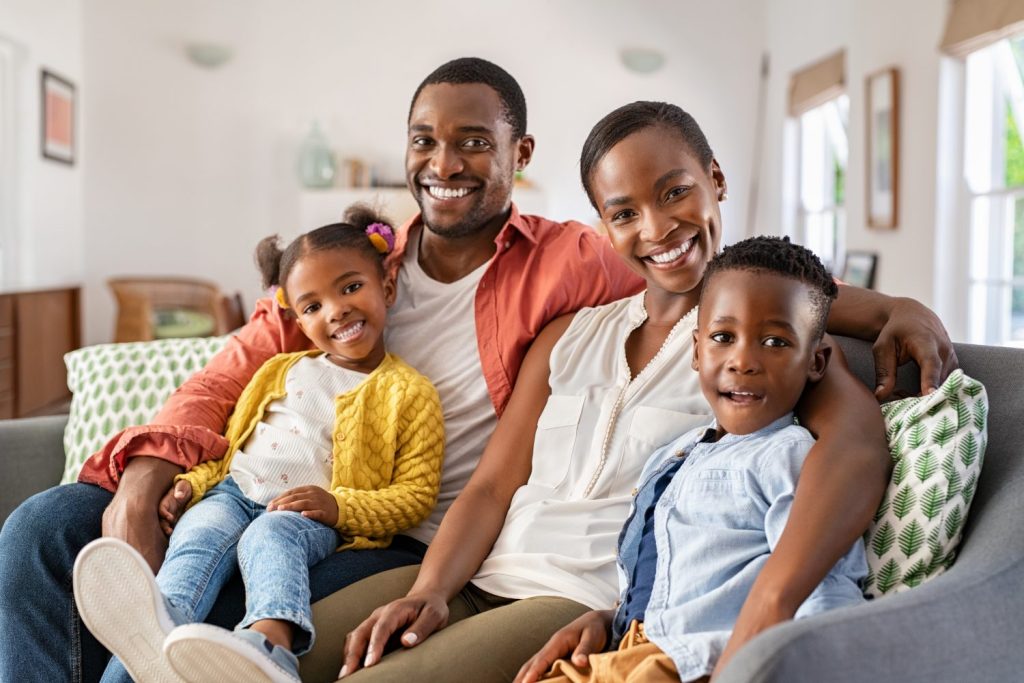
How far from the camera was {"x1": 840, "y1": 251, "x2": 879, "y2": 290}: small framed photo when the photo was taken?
16.5 feet

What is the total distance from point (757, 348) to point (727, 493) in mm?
182

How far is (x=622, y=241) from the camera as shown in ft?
5.26

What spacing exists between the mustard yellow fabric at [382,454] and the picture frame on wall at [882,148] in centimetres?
363

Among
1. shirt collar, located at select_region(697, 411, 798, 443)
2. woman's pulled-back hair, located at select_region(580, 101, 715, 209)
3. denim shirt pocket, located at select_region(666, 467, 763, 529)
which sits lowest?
denim shirt pocket, located at select_region(666, 467, 763, 529)

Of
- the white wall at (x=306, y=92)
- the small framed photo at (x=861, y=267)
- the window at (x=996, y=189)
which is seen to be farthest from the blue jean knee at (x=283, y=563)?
the white wall at (x=306, y=92)

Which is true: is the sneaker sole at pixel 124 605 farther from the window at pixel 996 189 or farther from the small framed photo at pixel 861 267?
the small framed photo at pixel 861 267

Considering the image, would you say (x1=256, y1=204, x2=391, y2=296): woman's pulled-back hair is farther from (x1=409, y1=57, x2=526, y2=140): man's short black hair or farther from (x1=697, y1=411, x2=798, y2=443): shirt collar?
(x1=697, y1=411, x2=798, y2=443): shirt collar

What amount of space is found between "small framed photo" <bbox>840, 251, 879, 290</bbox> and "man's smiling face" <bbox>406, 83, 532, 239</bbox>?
11.0ft

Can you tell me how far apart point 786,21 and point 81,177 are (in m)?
4.84

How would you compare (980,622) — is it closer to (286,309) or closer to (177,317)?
(286,309)

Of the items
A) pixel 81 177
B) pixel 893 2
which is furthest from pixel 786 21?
pixel 81 177

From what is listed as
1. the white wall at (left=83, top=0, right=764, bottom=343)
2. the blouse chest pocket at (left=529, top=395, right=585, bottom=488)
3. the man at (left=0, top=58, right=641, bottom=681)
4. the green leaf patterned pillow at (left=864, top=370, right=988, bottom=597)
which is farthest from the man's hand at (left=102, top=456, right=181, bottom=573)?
the white wall at (left=83, top=0, right=764, bottom=343)

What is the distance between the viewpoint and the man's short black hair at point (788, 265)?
1.31 metres

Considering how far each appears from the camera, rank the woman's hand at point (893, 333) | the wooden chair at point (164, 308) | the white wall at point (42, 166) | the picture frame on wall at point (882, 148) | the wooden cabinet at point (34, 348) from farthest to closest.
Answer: the wooden chair at point (164, 308), the white wall at point (42, 166), the wooden cabinet at point (34, 348), the picture frame on wall at point (882, 148), the woman's hand at point (893, 333)
